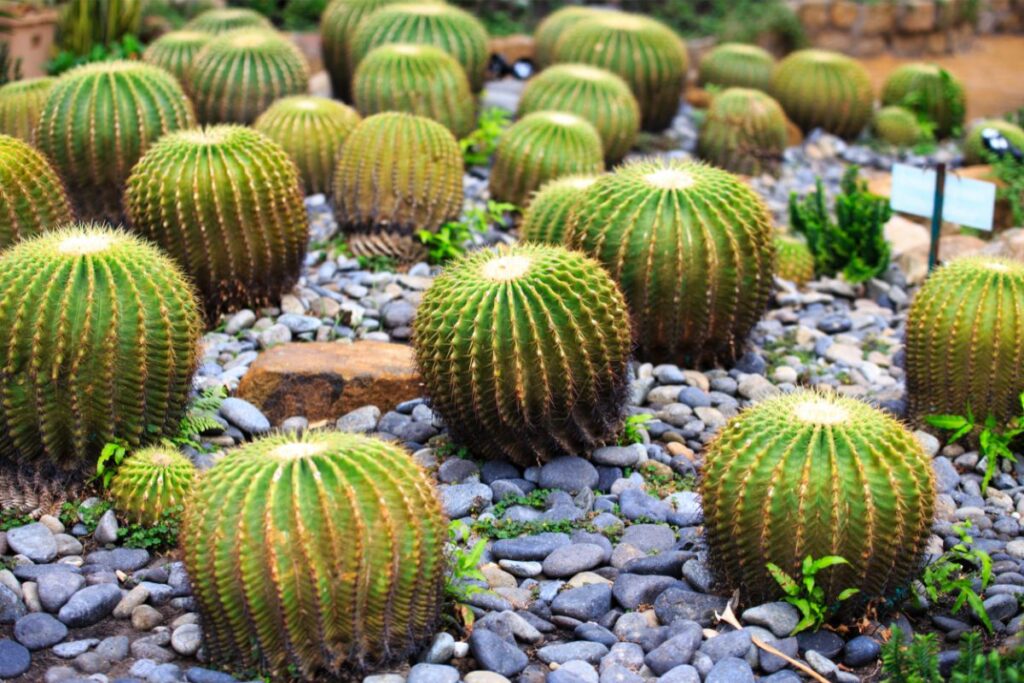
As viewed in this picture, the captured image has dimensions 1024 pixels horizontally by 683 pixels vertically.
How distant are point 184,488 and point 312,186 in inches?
132

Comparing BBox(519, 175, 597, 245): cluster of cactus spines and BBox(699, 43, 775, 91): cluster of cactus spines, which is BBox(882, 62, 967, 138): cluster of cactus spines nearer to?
BBox(699, 43, 775, 91): cluster of cactus spines

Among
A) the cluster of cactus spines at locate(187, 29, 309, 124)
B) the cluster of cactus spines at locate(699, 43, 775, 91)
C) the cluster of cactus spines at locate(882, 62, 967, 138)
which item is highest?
the cluster of cactus spines at locate(187, 29, 309, 124)

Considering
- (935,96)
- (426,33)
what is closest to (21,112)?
(426,33)

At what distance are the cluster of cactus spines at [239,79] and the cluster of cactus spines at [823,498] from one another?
5221 millimetres

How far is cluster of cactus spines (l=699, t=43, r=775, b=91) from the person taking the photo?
1043cm

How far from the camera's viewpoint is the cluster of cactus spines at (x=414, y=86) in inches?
314

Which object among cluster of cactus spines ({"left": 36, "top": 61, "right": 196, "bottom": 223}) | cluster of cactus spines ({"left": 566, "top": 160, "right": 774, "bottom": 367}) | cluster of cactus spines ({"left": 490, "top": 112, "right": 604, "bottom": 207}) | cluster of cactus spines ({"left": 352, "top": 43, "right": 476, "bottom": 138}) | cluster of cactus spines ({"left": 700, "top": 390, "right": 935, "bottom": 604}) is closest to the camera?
cluster of cactus spines ({"left": 700, "top": 390, "right": 935, "bottom": 604})

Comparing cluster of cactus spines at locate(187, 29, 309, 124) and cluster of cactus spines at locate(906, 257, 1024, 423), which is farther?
cluster of cactus spines at locate(187, 29, 309, 124)

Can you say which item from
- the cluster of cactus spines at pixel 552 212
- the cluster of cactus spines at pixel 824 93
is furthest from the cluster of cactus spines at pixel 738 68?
the cluster of cactus spines at pixel 552 212

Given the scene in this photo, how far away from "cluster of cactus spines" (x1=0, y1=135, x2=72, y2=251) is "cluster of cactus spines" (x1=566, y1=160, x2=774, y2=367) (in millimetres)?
2172

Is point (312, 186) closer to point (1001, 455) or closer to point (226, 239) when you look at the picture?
point (226, 239)

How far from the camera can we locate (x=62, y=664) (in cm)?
368

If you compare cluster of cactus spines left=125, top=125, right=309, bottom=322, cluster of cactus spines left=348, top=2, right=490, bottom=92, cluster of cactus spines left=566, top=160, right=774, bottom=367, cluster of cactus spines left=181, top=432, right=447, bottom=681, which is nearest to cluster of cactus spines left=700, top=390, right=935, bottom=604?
cluster of cactus spines left=181, top=432, right=447, bottom=681

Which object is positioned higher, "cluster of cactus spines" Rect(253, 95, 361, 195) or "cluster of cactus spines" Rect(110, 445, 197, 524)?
"cluster of cactus spines" Rect(253, 95, 361, 195)
